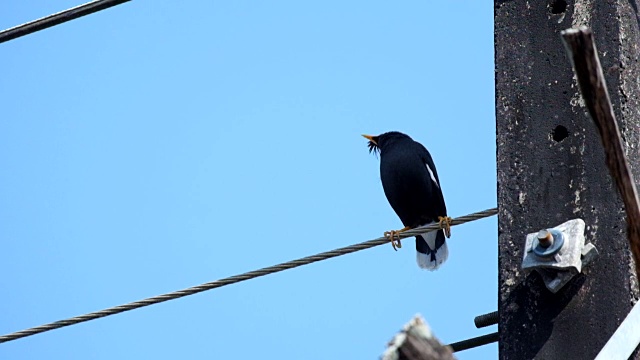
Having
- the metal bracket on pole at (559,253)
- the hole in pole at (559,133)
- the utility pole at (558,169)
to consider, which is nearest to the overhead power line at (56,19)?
the utility pole at (558,169)

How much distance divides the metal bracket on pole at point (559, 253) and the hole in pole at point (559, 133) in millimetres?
379

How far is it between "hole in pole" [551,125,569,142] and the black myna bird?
170 inches

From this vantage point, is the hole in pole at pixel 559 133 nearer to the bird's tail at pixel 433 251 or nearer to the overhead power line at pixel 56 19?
the overhead power line at pixel 56 19

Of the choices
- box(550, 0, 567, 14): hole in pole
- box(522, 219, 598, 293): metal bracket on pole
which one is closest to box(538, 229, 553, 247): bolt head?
box(522, 219, 598, 293): metal bracket on pole

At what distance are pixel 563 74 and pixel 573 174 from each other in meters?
0.41

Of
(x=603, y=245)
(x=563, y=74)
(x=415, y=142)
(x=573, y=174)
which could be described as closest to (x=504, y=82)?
(x=563, y=74)

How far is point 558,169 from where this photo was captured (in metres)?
3.72

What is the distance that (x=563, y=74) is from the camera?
12.8 ft

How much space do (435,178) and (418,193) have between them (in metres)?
0.24

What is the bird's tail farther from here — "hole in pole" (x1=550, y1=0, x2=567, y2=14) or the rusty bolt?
the rusty bolt

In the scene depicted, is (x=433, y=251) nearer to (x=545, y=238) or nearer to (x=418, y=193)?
(x=418, y=193)

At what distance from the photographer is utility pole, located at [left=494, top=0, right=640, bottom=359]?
346cm

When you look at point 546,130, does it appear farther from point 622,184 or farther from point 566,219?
point 622,184

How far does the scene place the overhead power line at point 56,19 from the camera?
18.7 ft
